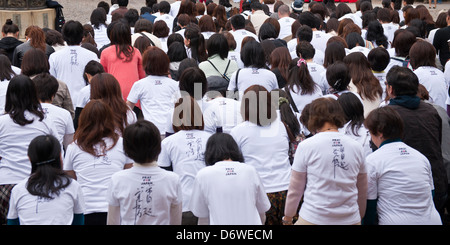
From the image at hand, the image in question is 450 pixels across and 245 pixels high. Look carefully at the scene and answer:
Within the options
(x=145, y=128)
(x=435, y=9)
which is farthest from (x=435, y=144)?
(x=435, y=9)

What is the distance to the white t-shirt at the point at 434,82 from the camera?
7.24 metres

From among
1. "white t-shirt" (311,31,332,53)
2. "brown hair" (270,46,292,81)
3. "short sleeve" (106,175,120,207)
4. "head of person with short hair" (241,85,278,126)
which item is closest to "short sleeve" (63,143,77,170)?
"short sleeve" (106,175,120,207)

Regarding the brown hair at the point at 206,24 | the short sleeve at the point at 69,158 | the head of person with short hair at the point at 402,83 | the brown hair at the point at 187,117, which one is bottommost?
the short sleeve at the point at 69,158

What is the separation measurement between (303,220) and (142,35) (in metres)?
5.01

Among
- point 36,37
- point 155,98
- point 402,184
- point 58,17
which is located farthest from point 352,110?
point 58,17

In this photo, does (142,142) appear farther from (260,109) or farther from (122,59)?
(122,59)

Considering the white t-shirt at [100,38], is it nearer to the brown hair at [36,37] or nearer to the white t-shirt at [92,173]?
the brown hair at [36,37]

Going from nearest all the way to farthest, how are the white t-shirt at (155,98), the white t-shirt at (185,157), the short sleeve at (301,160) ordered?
the short sleeve at (301,160)
the white t-shirt at (185,157)
the white t-shirt at (155,98)

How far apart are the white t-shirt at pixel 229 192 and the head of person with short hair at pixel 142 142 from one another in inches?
15.0

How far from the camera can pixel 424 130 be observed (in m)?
5.19

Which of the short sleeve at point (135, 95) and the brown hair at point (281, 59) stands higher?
the brown hair at point (281, 59)

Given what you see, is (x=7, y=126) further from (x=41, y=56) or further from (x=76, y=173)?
(x=41, y=56)

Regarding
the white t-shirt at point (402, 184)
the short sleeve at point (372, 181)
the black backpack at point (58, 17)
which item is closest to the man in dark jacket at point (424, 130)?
the white t-shirt at point (402, 184)

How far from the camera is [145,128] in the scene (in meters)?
4.18
